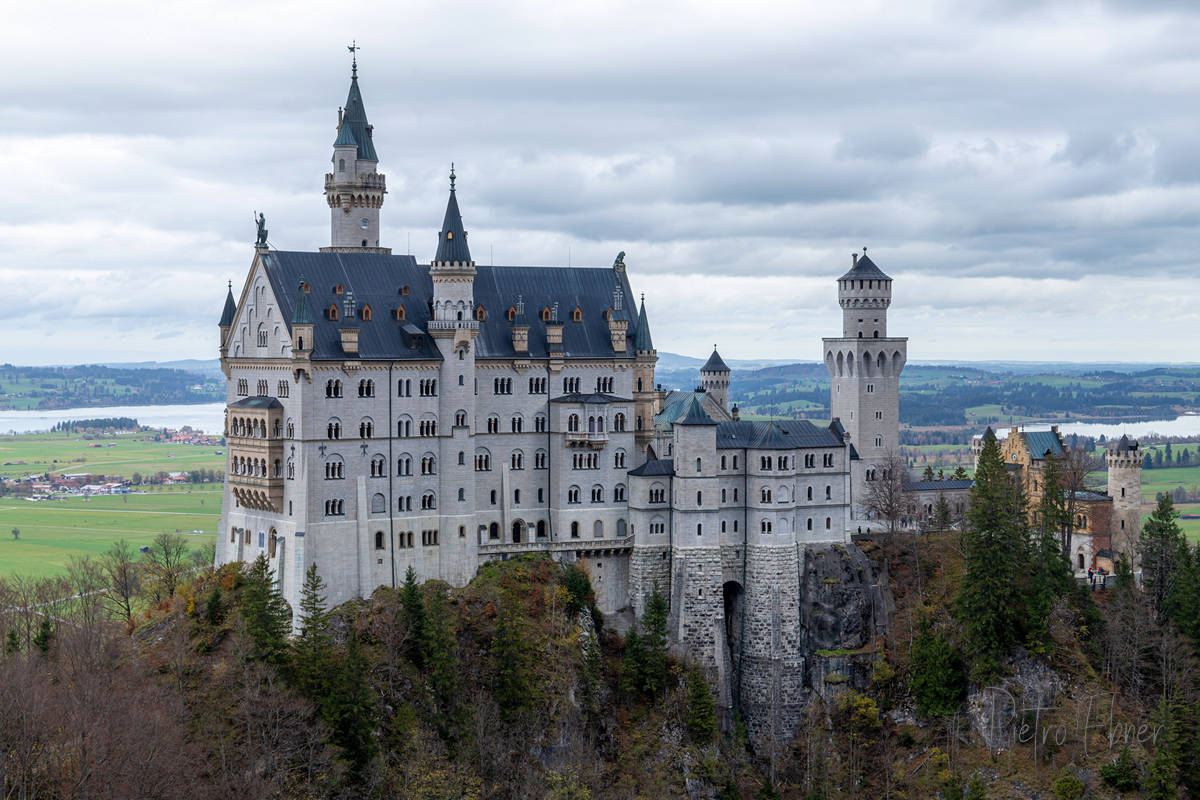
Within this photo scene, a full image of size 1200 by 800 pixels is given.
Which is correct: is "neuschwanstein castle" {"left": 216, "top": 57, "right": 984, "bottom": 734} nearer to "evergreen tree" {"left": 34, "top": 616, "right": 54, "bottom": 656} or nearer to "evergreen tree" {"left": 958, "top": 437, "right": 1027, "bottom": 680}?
"evergreen tree" {"left": 958, "top": 437, "right": 1027, "bottom": 680}

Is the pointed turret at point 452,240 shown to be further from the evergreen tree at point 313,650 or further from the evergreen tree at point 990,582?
the evergreen tree at point 990,582

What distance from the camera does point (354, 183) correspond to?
12069 centimetres

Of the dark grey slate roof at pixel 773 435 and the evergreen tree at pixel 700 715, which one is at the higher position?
the dark grey slate roof at pixel 773 435

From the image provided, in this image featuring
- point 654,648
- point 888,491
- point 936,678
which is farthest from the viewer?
point 888,491

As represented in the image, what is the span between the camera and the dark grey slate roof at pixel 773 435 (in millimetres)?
117750

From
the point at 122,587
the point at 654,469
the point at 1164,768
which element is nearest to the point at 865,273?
the point at 654,469

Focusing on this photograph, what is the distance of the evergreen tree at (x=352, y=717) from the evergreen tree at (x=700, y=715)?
2675 centimetres

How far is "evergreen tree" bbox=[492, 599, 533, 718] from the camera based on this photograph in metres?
104

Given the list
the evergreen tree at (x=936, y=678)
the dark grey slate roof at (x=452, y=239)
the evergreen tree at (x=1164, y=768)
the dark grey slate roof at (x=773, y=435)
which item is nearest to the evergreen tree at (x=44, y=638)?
the dark grey slate roof at (x=452, y=239)

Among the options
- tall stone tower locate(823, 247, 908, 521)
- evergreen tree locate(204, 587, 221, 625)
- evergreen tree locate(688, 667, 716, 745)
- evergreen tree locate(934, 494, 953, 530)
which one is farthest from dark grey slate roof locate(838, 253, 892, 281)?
evergreen tree locate(204, 587, 221, 625)

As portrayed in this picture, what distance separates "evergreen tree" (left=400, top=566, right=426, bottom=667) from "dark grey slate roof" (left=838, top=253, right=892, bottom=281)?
49981 millimetres

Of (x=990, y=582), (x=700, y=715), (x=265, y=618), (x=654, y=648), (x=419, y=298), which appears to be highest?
(x=419, y=298)

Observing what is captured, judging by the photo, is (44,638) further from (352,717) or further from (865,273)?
(865,273)

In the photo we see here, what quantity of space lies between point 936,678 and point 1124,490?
2911 centimetres
